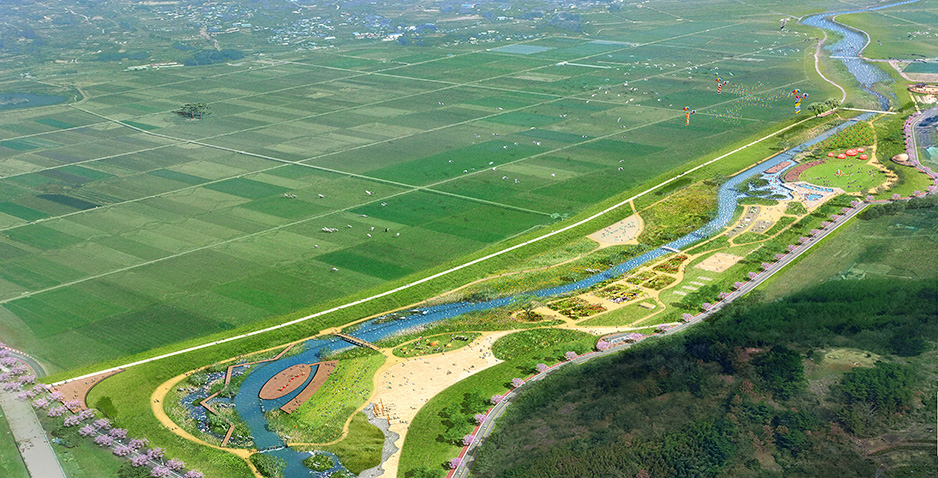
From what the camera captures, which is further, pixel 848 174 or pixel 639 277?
pixel 848 174

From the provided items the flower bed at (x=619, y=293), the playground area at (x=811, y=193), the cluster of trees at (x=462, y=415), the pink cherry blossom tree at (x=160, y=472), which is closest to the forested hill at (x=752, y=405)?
the cluster of trees at (x=462, y=415)

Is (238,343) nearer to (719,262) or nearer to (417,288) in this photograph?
(417,288)

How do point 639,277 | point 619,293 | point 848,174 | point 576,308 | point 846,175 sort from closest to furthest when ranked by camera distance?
point 576,308
point 619,293
point 639,277
point 846,175
point 848,174

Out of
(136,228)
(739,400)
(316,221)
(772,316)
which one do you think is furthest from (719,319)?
(136,228)

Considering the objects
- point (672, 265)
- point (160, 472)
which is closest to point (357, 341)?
point (160, 472)

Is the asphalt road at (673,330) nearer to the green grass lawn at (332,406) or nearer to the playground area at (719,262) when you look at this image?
the playground area at (719,262)

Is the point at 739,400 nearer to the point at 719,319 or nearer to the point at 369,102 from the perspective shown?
the point at 719,319

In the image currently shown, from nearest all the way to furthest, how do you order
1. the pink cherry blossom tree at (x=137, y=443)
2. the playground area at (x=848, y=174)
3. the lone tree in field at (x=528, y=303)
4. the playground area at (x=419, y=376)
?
the pink cherry blossom tree at (x=137, y=443) < the playground area at (x=419, y=376) < the lone tree in field at (x=528, y=303) < the playground area at (x=848, y=174)

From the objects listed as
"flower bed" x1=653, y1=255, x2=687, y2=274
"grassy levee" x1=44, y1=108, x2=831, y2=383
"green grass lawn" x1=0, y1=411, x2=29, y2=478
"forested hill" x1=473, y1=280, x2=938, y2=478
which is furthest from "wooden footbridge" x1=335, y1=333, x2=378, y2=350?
"flower bed" x1=653, y1=255, x2=687, y2=274
